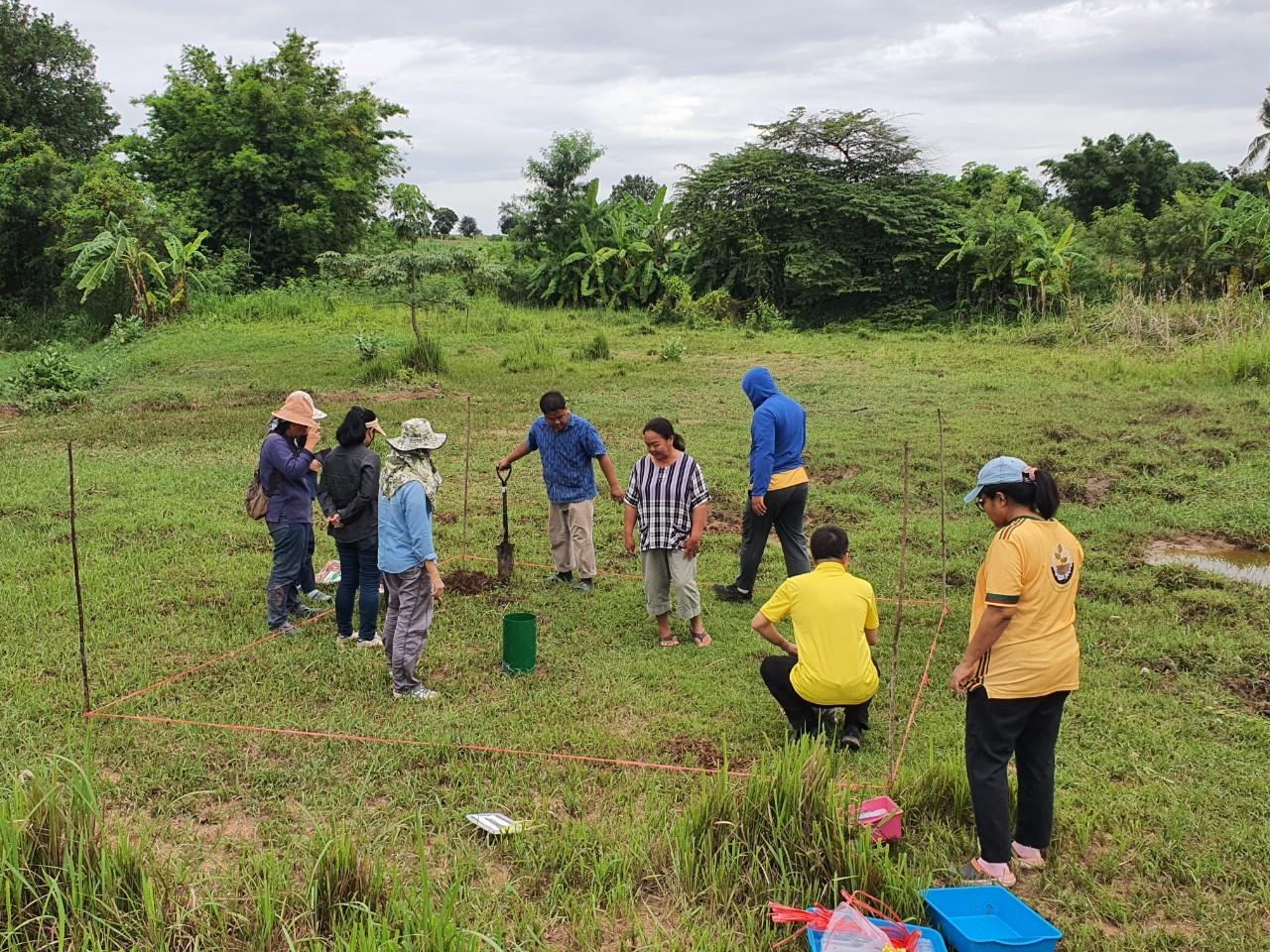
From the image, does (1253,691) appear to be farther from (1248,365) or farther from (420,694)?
(1248,365)

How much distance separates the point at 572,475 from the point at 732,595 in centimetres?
151

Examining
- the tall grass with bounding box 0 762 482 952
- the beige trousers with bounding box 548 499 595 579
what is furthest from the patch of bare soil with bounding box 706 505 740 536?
the tall grass with bounding box 0 762 482 952

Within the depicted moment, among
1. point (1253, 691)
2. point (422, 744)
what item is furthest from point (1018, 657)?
point (422, 744)

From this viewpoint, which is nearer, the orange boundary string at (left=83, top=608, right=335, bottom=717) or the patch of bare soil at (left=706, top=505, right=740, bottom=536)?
the orange boundary string at (left=83, top=608, right=335, bottom=717)

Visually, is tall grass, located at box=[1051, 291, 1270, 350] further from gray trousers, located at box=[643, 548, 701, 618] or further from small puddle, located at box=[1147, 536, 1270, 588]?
gray trousers, located at box=[643, 548, 701, 618]

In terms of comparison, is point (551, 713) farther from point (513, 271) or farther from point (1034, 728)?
point (513, 271)

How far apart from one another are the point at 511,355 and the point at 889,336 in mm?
9445

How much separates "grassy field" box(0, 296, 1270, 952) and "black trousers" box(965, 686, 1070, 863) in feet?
0.71

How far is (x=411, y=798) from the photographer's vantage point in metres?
4.29

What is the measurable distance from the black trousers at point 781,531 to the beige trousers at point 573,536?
3.86ft

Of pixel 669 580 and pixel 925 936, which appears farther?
pixel 669 580

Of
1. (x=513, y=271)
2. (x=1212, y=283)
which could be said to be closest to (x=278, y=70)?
(x=513, y=271)

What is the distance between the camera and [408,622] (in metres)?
5.35

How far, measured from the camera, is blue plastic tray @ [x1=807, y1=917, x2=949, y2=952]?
10.1 feet
